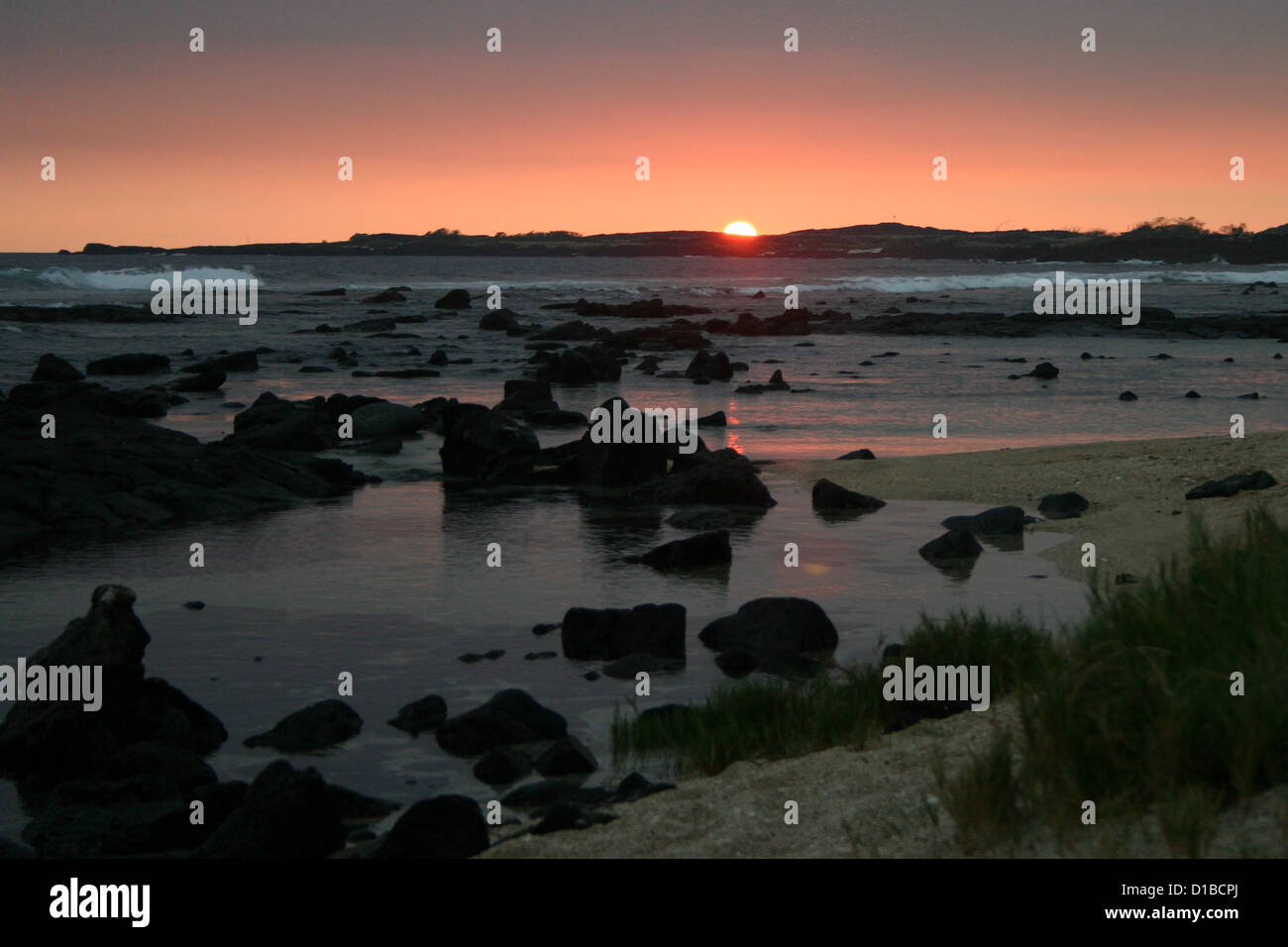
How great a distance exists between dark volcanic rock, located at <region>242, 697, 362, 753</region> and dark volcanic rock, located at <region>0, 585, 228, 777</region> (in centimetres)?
34

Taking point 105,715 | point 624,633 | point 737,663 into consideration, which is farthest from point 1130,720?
point 105,715

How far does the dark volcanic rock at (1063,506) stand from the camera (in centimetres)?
1416

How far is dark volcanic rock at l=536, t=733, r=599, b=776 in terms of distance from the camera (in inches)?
281

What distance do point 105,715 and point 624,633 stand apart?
350 cm

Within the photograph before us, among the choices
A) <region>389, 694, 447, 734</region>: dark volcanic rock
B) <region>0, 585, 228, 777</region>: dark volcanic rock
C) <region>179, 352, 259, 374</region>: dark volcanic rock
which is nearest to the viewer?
<region>0, 585, 228, 777</region>: dark volcanic rock

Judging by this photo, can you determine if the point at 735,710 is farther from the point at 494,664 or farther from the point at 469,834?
the point at 494,664

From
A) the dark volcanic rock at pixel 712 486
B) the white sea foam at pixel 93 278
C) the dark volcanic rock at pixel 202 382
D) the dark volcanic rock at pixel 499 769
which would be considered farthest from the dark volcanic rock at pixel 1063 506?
the white sea foam at pixel 93 278

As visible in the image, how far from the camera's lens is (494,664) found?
916 cm

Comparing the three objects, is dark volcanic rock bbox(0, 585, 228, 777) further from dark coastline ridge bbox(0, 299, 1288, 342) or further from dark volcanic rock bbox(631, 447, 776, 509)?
dark coastline ridge bbox(0, 299, 1288, 342)

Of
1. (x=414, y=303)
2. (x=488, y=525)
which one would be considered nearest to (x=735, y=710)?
(x=488, y=525)

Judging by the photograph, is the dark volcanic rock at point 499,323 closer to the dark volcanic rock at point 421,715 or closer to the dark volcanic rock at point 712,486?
the dark volcanic rock at point 712,486

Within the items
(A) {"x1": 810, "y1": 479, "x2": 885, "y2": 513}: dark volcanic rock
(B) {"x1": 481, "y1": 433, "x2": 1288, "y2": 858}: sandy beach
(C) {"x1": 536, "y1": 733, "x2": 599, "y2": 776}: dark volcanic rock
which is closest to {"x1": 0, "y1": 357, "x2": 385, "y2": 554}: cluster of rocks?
(A) {"x1": 810, "y1": 479, "x2": 885, "y2": 513}: dark volcanic rock
